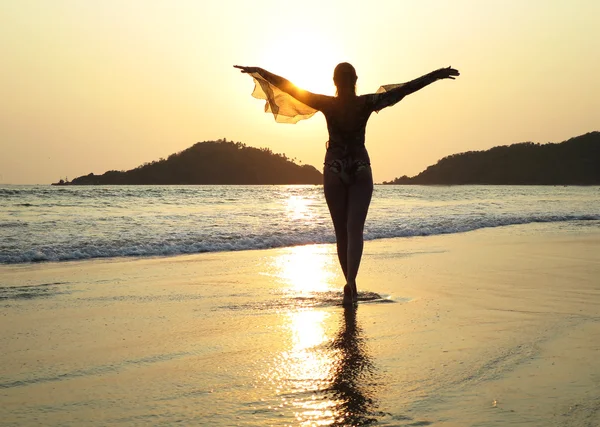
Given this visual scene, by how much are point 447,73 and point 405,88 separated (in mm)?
429

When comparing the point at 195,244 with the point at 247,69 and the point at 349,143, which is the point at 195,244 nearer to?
the point at 247,69

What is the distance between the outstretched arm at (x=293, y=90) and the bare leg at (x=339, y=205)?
2.21ft

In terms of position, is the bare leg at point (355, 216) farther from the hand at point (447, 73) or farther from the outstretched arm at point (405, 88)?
the hand at point (447, 73)

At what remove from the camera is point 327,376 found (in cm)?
371

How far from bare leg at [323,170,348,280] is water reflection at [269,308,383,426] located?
4.35 feet

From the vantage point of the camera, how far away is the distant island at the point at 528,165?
13362 centimetres

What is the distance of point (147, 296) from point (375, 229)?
10.9 meters

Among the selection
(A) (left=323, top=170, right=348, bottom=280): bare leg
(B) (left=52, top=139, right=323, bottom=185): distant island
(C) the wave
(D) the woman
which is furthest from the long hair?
(B) (left=52, top=139, right=323, bottom=185): distant island

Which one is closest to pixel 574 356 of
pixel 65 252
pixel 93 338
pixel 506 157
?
pixel 93 338

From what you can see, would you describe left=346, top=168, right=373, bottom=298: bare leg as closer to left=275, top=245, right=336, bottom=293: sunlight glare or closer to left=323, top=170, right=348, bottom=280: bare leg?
left=323, top=170, right=348, bottom=280: bare leg

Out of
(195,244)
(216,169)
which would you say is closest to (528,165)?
(216,169)

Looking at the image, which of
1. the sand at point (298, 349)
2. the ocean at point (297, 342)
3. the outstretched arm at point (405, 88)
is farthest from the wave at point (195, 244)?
the outstretched arm at point (405, 88)

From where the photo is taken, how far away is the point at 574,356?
4145 millimetres

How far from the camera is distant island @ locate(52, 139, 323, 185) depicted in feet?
403
